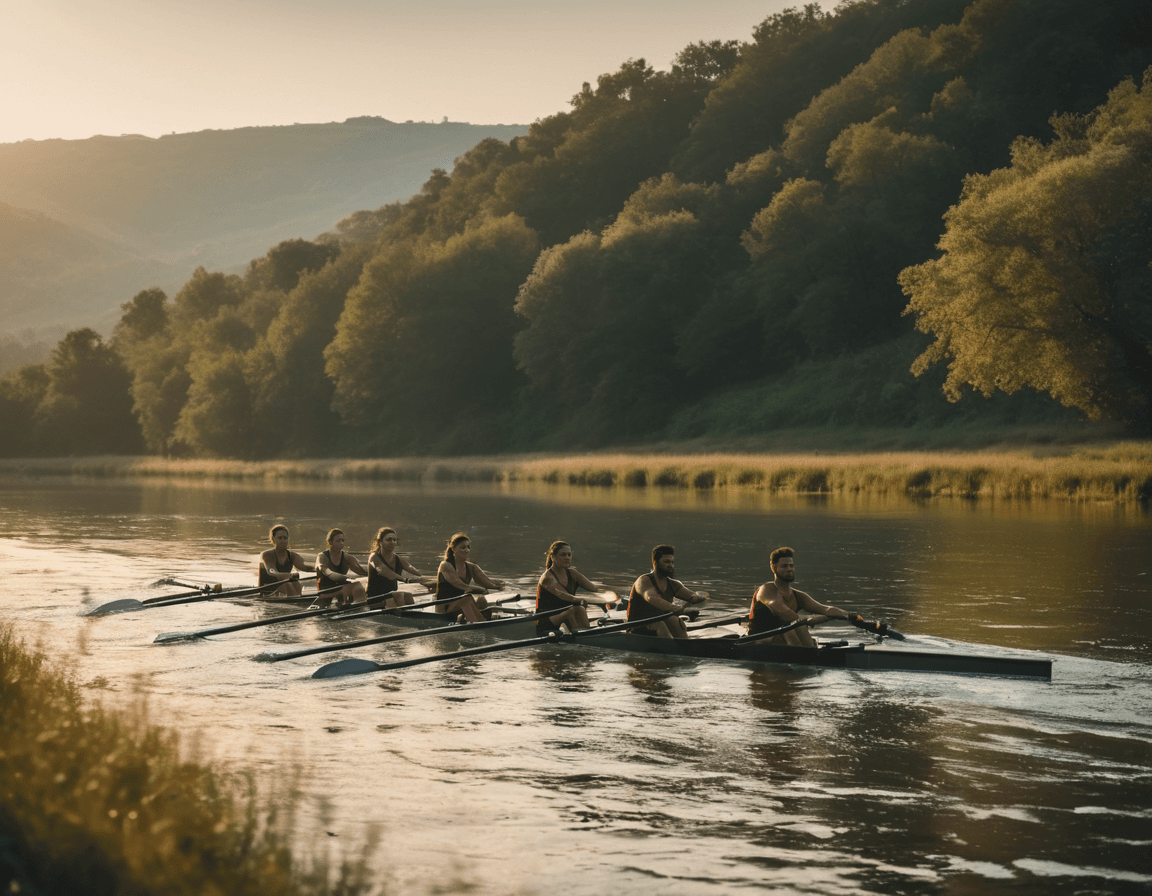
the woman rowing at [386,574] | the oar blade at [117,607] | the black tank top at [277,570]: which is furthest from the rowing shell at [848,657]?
the oar blade at [117,607]

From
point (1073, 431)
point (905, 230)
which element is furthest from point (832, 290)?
point (1073, 431)

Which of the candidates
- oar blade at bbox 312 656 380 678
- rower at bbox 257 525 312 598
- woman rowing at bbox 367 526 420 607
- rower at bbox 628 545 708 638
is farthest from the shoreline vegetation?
oar blade at bbox 312 656 380 678

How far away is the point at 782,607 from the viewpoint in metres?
14.2

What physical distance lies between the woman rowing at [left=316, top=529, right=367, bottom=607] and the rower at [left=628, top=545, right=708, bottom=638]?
5.37 meters

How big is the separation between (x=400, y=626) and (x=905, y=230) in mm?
53425

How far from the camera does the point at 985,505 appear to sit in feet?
124

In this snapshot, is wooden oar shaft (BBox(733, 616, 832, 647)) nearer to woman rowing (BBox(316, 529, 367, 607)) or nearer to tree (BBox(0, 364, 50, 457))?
woman rowing (BBox(316, 529, 367, 607))

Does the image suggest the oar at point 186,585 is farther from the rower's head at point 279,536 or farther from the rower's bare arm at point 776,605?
the rower's bare arm at point 776,605

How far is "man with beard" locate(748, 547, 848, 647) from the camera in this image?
14.2 meters

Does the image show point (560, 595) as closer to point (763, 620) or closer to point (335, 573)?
point (763, 620)

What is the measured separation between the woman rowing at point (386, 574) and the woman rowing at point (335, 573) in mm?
793

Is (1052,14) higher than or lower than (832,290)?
higher

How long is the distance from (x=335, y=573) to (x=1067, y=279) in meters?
30.8

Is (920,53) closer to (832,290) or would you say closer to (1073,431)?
(832,290)
